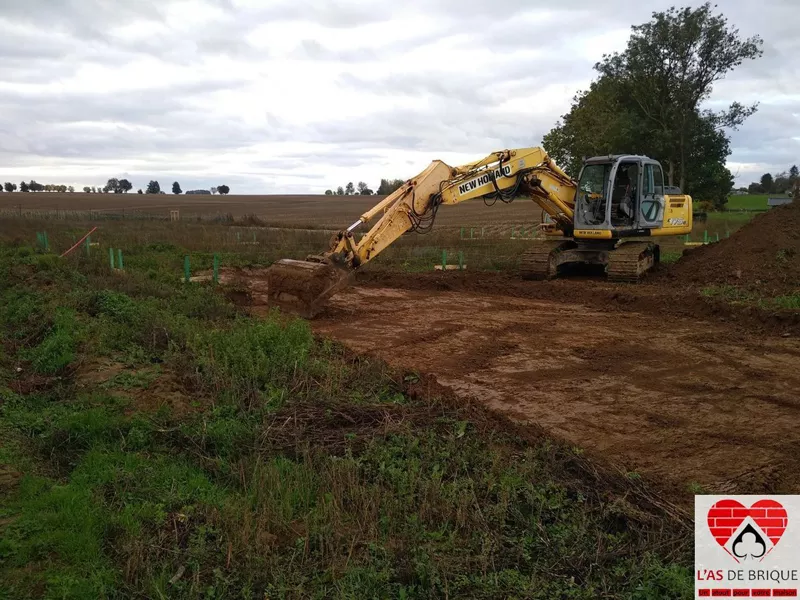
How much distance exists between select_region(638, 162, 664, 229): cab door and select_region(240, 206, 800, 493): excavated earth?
4.47ft

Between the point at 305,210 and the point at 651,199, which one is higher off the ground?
the point at 305,210

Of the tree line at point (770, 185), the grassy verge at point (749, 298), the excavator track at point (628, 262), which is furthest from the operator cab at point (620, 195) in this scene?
the tree line at point (770, 185)

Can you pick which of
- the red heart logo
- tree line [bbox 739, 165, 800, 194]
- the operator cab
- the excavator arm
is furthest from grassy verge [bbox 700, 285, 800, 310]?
tree line [bbox 739, 165, 800, 194]

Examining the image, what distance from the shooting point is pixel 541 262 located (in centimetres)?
1583

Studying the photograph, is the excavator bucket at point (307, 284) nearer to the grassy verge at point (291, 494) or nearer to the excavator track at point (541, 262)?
the grassy verge at point (291, 494)

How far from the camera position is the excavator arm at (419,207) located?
11.3 m

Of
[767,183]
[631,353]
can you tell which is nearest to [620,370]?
[631,353]

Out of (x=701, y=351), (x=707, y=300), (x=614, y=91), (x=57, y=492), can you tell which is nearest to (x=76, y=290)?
(x=57, y=492)

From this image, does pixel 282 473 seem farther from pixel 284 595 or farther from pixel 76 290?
pixel 76 290

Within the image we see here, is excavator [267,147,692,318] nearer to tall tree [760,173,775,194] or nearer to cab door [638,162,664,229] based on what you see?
cab door [638,162,664,229]

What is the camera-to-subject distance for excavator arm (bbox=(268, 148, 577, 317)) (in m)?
11.3

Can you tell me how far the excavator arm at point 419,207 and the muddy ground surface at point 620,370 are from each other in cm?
73

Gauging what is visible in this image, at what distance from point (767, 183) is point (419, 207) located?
318 feet

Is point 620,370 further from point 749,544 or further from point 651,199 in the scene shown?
point 651,199
